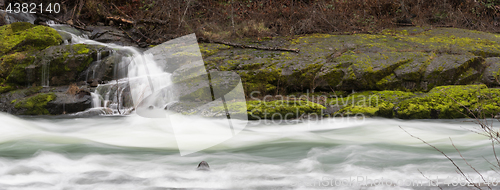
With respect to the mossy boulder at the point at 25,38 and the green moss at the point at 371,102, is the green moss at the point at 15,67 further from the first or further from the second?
the green moss at the point at 371,102

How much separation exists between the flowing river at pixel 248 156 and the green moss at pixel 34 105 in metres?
0.61

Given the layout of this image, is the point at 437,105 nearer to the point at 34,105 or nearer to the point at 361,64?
the point at 361,64

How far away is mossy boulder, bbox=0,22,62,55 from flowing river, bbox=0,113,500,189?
10.5 ft

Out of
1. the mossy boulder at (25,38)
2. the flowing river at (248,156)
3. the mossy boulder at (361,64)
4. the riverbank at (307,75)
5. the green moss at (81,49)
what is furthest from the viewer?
the mossy boulder at (25,38)

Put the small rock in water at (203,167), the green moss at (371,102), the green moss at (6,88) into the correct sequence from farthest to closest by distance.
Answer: the green moss at (6,88) → the green moss at (371,102) → the small rock in water at (203,167)

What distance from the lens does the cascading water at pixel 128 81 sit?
8078 mm

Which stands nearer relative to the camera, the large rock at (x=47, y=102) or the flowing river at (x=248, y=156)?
the flowing river at (x=248, y=156)

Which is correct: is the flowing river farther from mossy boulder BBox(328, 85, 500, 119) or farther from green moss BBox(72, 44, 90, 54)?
green moss BBox(72, 44, 90, 54)

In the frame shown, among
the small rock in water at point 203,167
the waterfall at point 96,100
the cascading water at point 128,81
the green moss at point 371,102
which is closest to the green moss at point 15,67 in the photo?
the cascading water at point 128,81

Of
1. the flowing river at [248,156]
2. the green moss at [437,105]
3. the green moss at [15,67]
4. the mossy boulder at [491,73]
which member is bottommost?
the flowing river at [248,156]

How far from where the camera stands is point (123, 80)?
29.2 ft

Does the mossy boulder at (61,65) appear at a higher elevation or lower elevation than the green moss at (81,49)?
lower

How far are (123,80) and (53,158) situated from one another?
503 cm

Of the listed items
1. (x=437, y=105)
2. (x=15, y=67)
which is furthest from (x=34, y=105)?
(x=437, y=105)
